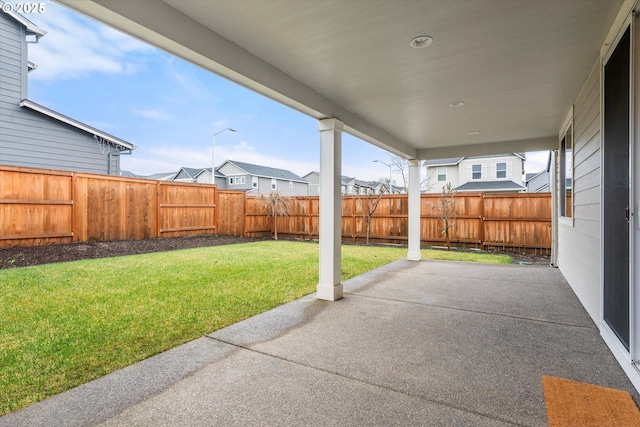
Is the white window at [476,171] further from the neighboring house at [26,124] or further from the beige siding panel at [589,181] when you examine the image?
the neighboring house at [26,124]

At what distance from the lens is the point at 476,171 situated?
17438 mm

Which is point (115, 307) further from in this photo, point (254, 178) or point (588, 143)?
point (254, 178)

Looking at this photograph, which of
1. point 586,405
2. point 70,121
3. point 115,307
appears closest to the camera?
point 586,405

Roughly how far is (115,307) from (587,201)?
535cm

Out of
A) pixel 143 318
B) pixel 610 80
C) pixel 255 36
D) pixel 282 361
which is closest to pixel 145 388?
pixel 282 361

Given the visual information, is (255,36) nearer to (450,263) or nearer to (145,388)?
(145,388)

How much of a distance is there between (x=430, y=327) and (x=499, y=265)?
4.18m

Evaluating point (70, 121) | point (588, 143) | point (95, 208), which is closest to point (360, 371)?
point (588, 143)

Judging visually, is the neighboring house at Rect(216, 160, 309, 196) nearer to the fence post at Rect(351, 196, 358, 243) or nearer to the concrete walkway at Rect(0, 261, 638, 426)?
the fence post at Rect(351, 196, 358, 243)

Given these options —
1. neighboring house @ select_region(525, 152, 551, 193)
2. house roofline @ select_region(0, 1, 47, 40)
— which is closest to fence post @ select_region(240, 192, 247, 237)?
house roofline @ select_region(0, 1, 47, 40)

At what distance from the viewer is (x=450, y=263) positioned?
6.73 metres

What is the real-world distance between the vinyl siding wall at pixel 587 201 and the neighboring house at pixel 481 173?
12.3 meters

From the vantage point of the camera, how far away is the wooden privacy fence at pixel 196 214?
7.02 meters

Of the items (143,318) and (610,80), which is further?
(143,318)
